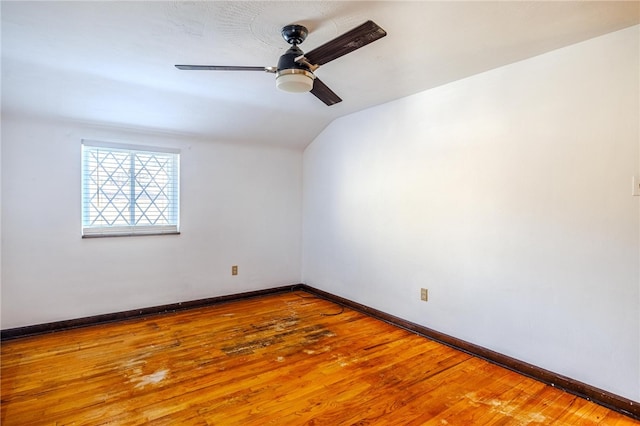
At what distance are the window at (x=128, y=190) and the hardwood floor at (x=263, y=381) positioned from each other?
Answer: 3.27ft

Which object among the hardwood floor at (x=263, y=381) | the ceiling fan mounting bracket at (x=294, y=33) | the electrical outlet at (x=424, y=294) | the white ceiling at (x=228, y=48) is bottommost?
the hardwood floor at (x=263, y=381)

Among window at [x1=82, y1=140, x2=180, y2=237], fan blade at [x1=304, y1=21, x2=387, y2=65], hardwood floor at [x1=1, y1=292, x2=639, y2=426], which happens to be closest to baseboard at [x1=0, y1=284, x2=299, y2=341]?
hardwood floor at [x1=1, y1=292, x2=639, y2=426]

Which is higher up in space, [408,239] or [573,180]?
[573,180]

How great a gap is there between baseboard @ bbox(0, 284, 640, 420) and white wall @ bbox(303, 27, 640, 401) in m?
0.06

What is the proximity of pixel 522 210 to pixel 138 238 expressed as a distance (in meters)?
3.50

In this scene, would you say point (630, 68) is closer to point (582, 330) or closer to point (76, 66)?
point (582, 330)

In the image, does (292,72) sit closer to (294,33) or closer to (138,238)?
(294,33)

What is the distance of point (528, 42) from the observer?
7.01ft

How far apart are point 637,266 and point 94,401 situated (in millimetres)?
3273

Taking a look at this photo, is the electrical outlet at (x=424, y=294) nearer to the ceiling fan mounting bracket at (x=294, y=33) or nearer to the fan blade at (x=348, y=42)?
the fan blade at (x=348, y=42)

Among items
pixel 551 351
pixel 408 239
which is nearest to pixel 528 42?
pixel 408 239

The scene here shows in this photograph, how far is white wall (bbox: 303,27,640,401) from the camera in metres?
2.02

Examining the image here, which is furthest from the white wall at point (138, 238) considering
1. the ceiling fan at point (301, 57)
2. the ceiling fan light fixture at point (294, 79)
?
the ceiling fan light fixture at point (294, 79)

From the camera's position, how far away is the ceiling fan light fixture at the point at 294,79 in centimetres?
189
